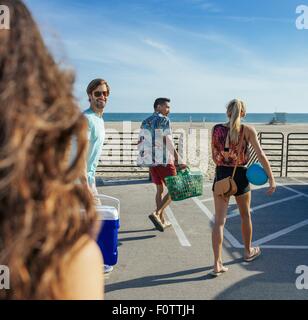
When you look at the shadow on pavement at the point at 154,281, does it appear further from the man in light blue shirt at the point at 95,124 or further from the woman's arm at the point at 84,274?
the woman's arm at the point at 84,274

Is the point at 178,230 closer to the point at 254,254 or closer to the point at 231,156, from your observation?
the point at 254,254

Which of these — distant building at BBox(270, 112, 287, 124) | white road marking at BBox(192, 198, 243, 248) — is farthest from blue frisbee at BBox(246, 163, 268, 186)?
distant building at BBox(270, 112, 287, 124)

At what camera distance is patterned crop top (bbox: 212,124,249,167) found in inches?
180

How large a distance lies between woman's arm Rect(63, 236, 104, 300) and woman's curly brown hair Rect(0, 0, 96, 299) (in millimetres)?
25

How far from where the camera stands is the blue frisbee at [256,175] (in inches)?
182

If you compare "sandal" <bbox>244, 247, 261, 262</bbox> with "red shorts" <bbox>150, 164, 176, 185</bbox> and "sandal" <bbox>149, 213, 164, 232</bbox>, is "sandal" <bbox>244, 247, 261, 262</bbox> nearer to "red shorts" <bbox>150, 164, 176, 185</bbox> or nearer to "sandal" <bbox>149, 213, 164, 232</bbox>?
"sandal" <bbox>149, 213, 164, 232</bbox>

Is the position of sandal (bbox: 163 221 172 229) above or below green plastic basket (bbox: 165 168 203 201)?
below

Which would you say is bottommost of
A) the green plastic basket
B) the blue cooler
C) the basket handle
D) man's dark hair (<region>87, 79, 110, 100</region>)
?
the blue cooler

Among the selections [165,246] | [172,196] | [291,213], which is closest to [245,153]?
[172,196]

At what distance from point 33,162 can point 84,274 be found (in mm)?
339

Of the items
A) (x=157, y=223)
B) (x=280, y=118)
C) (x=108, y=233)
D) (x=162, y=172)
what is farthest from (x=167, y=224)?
(x=280, y=118)

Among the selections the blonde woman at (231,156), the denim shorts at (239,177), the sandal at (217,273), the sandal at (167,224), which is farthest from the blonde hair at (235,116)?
the sandal at (167,224)

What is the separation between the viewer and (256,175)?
4.63m

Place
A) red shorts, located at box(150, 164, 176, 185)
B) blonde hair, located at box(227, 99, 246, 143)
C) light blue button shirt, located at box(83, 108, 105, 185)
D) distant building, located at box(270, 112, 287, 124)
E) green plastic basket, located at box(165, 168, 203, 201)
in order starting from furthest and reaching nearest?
distant building, located at box(270, 112, 287, 124) < red shorts, located at box(150, 164, 176, 185) < green plastic basket, located at box(165, 168, 203, 201) < blonde hair, located at box(227, 99, 246, 143) < light blue button shirt, located at box(83, 108, 105, 185)
